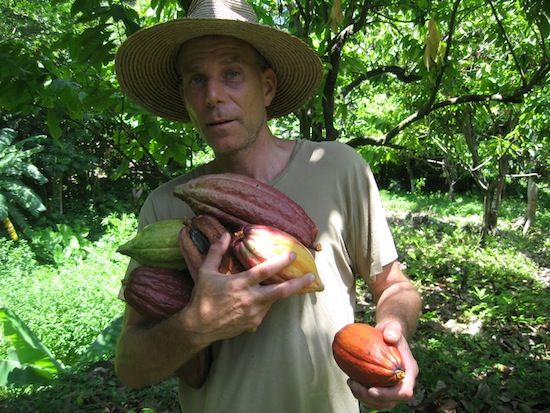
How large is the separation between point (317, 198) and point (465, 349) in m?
2.80

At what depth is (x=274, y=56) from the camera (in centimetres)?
137

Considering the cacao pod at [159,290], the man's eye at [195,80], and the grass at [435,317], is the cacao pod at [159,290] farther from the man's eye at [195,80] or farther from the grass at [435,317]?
the grass at [435,317]

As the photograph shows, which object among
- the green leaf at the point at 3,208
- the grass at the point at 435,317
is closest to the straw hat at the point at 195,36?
the grass at the point at 435,317

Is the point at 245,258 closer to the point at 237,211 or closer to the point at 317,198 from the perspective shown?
the point at 237,211

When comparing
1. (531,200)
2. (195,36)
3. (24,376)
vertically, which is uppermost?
(195,36)

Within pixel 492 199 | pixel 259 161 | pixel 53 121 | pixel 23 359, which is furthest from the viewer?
pixel 492 199

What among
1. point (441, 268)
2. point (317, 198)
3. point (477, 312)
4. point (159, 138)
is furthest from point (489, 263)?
point (317, 198)

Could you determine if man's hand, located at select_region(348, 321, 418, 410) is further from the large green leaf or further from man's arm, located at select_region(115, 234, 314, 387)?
the large green leaf

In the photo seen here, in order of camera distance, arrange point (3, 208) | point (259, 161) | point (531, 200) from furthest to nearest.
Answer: point (531, 200) → point (3, 208) → point (259, 161)

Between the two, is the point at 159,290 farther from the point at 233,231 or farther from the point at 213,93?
the point at 213,93

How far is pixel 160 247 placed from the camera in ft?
3.25

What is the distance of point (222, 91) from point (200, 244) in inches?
19.4

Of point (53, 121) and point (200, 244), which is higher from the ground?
point (53, 121)

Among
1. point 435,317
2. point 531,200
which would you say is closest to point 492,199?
point 531,200
